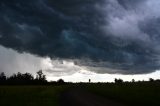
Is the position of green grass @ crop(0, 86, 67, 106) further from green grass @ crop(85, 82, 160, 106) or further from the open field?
green grass @ crop(85, 82, 160, 106)

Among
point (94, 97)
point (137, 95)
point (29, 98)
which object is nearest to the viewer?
point (137, 95)

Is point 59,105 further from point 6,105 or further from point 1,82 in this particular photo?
point 1,82

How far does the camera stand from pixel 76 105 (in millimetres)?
32719

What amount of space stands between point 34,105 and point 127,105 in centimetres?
975

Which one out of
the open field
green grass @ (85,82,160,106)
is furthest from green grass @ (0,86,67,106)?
green grass @ (85,82,160,106)

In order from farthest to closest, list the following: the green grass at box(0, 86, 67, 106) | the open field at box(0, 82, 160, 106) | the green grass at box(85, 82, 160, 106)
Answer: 1. the green grass at box(0, 86, 67, 106)
2. the open field at box(0, 82, 160, 106)
3. the green grass at box(85, 82, 160, 106)

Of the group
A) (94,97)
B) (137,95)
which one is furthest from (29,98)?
(137,95)

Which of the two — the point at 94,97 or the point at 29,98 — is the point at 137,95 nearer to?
the point at 94,97

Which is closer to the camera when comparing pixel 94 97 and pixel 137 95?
pixel 137 95

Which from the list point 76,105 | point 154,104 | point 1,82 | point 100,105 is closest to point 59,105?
point 76,105

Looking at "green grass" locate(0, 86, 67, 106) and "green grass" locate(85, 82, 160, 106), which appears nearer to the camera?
"green grass" locate(85, 82, 160, 106)

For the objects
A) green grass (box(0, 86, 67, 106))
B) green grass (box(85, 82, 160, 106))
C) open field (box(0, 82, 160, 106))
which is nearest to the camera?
green grass (box(85, 82, 160, 106))

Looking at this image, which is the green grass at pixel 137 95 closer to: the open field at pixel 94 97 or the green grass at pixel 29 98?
the open field at pixel 94 97

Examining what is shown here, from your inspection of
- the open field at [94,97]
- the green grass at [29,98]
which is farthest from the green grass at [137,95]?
the green grass at [29,98]
